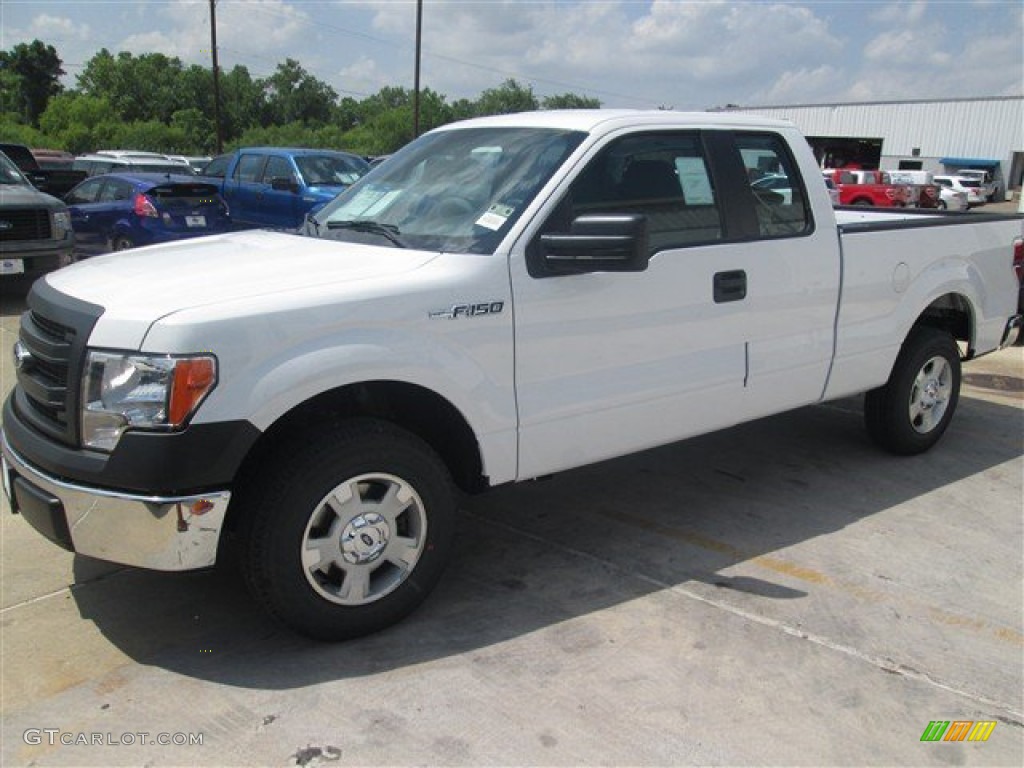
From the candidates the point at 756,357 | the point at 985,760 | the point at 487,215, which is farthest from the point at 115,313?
the point at 985,760

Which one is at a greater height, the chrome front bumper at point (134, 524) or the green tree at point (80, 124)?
the green tree at point (80, 124)

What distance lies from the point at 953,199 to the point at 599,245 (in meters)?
39.5

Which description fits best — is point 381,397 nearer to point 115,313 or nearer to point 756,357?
point 115,313

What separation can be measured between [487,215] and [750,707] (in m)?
2.10

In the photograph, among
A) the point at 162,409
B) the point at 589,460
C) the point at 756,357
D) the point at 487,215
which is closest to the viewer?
the point at 162,409

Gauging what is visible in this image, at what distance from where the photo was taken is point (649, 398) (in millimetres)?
4008

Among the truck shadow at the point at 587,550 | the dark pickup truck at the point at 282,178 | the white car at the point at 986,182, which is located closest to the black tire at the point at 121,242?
the dark pickup truck at the point at 282,178

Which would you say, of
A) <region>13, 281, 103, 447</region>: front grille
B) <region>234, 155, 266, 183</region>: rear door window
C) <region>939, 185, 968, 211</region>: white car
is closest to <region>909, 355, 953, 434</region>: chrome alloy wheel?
<region>13, 281, 103, 447</region>: front grille

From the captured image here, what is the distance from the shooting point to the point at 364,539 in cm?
333

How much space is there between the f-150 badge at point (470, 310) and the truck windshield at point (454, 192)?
8.8 inches

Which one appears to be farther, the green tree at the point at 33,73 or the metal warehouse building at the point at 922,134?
the green tree at the point at 33,73

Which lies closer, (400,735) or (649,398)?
(400,735)

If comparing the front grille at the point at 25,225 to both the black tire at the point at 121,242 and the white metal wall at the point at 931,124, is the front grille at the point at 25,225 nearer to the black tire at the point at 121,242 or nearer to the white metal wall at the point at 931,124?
the black tire at the point at 121,242

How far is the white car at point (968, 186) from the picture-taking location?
1563 inches
